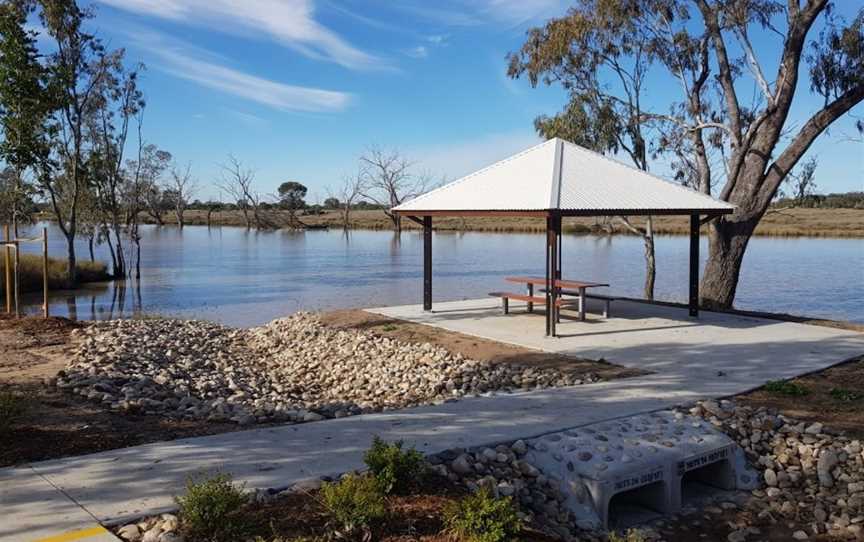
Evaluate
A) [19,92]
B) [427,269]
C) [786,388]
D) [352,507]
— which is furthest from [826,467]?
[19,92]

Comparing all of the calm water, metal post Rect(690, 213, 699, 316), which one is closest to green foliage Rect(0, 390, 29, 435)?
metal post Rect(690, 213, 699, 316)

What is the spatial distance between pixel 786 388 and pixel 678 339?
3.11 metres

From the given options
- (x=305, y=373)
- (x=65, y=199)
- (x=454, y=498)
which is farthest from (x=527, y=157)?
(x=65, y=199)

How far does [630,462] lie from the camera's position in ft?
17.8

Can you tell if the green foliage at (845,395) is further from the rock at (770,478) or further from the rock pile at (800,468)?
the rock at (770,478)

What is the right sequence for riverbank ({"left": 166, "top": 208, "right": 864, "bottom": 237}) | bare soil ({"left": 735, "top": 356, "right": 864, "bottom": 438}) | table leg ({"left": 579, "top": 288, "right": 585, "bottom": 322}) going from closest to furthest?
1. bare soil ({"left": 735, "top": 356, "right": 864, "bottom": 438})
2. table leg ({"left": 579, "top": 288, "right": 585, "bottom": 322})
3. riverbank ({"left": 166, "top": 208, "right": 864, "bottom": 237})

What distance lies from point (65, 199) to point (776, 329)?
3531cm

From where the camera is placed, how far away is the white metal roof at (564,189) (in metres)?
11.6

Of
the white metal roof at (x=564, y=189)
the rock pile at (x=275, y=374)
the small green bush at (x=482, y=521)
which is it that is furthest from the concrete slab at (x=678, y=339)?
the small green bush at (x=482, y=521)

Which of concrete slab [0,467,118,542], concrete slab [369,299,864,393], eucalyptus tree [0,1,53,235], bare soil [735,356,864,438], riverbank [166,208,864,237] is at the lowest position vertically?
bare soil [735,356,864,438]

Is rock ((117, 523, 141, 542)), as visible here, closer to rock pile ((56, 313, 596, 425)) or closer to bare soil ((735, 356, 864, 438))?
rock pile ((56, 313, 596, 425))

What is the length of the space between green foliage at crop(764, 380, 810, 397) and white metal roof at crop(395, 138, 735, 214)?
4.10m

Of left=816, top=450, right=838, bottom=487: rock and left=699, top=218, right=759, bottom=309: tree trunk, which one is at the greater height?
left=699, top=218, right=759, bottom=309: tree trunk

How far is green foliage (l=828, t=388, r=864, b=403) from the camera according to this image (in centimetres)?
749
